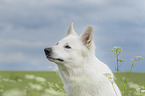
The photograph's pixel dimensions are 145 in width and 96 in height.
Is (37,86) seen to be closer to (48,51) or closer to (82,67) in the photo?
(48,51)

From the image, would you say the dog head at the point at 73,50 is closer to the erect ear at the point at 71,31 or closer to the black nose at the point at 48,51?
the black nose at the point at 48,51

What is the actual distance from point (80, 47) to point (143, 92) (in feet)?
5.69

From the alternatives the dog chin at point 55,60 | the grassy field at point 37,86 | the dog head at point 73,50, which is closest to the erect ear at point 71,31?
the dog head at point 73,50

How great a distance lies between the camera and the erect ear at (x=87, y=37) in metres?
4.43

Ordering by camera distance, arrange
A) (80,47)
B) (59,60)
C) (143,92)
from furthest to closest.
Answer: (80,47) < (59,60) < (143,92)

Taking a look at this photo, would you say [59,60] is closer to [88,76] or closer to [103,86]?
[88,76]

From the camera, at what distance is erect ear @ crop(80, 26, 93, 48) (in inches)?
174

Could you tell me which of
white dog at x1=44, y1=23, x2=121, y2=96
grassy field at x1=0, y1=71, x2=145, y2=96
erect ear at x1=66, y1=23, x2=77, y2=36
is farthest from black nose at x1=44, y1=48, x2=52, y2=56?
erect ear at x1=66, y1=23, x2=77, y2=36

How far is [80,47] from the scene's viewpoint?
449 cm

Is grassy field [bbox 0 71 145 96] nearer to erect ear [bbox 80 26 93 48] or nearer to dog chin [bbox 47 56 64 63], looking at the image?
dog chin [bbox 47 56 64 63]

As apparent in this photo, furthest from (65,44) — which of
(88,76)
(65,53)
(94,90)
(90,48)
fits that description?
(94,90)

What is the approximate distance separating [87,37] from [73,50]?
1.56 ft

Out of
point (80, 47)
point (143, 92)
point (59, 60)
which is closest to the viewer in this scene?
point (143, 92)

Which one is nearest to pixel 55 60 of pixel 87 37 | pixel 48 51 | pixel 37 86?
pixel 48 51
